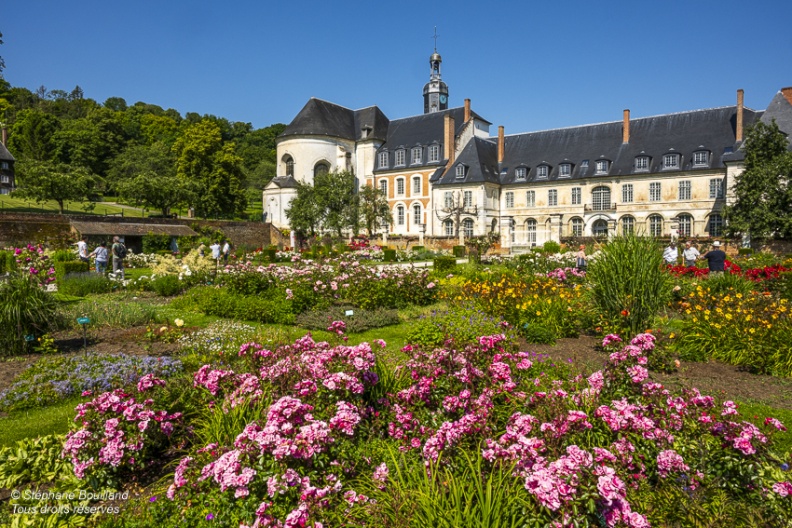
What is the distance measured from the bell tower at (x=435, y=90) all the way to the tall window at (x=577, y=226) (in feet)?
69.3

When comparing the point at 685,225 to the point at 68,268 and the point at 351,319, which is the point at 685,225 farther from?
the point at 68,268

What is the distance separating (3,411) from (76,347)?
2.32 meters

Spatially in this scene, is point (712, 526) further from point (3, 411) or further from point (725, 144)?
point (725, 144)

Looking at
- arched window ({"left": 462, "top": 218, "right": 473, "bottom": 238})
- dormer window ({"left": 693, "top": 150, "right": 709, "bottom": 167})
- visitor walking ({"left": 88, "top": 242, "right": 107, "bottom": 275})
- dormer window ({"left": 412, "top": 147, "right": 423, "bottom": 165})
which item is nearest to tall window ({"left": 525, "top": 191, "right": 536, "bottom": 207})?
arched window ({"left": 462, "top": 218, "right": 473, "bottom": 238})

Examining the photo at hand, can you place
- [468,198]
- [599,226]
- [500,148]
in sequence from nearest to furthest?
1. [599,226]
2. [468,198]
3. [500,148]

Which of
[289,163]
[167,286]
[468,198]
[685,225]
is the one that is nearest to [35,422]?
→ [167,286]

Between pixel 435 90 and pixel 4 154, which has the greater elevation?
pixel 435 90

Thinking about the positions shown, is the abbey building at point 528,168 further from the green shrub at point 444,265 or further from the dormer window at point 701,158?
the green shrub at point 444,265

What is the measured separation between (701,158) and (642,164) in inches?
143

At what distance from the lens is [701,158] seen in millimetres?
35062

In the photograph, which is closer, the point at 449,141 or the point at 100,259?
the point at 100,259

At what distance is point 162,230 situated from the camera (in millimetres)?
30469

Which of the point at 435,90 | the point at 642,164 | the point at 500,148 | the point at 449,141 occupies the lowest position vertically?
the point at 642,164

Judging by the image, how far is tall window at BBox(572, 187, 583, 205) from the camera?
130 feet
